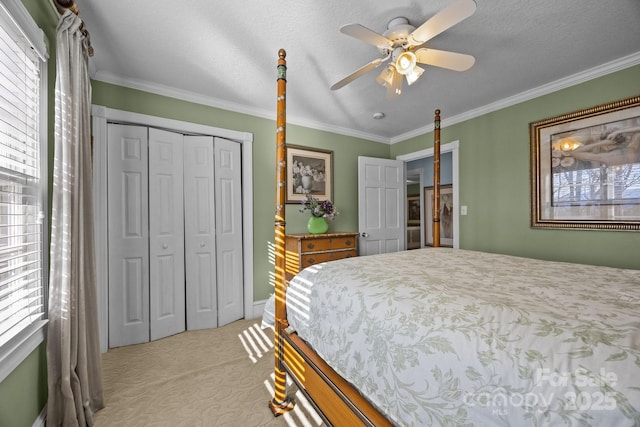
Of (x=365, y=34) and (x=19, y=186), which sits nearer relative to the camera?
(x=19, y=186)

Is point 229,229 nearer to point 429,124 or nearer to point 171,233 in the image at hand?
point 171,233

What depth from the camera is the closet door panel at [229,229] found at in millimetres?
2814

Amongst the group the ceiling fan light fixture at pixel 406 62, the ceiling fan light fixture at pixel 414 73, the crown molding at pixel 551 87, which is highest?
the crown molding at pixel 551 87

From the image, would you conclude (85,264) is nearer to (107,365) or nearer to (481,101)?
(107,365)

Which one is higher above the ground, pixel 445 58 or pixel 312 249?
pixel 445 58

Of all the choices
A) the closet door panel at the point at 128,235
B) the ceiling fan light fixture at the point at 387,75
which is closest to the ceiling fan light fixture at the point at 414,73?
the ceiling fan light fixture at the point at 387,75

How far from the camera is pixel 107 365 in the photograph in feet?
6.68

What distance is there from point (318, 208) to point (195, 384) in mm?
2082

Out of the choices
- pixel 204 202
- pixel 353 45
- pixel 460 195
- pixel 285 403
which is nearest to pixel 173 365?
pixel 285 403

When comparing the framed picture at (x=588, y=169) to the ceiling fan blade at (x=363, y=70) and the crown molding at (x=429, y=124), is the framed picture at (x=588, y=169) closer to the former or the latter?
the crown molding at (x=429, y=124)

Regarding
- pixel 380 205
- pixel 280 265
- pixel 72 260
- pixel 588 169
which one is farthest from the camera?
pixel 380 205

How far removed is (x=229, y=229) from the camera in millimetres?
2889

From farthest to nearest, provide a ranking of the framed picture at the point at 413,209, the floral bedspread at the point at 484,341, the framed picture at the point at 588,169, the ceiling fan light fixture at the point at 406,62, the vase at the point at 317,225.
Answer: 1. the framed picture at the point at 413,209
2. the vase at the point at 317,225
3. the framed picture at the point at 588,169
4. the ceiling fan light fixture at the point at 406,62
5. the floral bedspread at the point at 484,341

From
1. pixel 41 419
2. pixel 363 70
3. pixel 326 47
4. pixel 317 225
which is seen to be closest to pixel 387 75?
pixel 363 70
